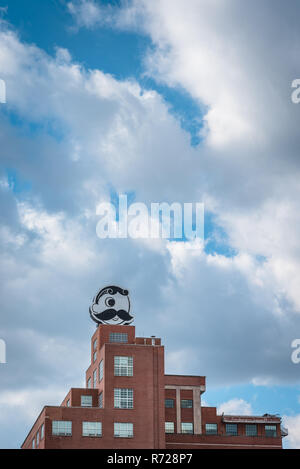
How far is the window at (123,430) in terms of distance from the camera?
387ft

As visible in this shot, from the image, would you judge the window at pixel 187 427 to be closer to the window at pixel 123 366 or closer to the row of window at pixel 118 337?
the row of window at pixel 118 337

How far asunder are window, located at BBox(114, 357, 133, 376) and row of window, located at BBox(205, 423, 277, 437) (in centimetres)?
3348

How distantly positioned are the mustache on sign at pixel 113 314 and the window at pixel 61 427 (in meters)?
20.2

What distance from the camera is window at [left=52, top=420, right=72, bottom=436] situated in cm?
11644

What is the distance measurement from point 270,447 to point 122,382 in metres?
34.9

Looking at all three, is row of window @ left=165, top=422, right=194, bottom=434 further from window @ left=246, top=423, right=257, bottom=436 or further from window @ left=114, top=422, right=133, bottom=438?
window @ left=114, top=422, right=133, bottom=438

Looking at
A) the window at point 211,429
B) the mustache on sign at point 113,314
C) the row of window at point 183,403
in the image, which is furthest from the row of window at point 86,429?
the window at point 211,429

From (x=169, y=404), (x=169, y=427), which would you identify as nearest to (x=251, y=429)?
(x=169, y=427)

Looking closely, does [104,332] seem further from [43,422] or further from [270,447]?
[270,447]

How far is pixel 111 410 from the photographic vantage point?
119125 millimetres

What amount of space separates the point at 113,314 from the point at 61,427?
72.4ft

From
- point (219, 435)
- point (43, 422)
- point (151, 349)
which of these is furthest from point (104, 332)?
point (219, 435)

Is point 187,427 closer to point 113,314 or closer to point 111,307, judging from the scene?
point 113,314
